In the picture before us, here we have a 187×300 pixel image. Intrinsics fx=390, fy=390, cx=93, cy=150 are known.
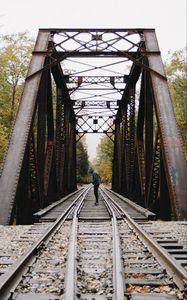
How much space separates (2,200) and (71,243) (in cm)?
284

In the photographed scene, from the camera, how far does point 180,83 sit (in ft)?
77.0

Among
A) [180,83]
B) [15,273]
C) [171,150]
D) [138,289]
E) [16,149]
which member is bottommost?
[138,289]

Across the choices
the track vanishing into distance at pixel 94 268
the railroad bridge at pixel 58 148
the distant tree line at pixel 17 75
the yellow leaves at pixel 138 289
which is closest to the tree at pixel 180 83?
the distant tree line at pixel 17 75

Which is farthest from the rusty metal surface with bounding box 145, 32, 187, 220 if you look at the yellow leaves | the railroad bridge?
the yellow leaves

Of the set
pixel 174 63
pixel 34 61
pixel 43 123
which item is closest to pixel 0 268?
pixel 43 123

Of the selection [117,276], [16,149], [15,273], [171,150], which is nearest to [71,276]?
[117,276]

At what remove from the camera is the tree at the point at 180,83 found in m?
23.4

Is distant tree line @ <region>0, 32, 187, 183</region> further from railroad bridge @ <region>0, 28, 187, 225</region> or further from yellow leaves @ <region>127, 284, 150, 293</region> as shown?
yellow leaves @ <region>127, 284, 150, 293</region>

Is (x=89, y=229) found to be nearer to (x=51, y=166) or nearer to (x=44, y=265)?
(x=44, y=265)

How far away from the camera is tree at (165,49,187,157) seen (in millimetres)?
23422

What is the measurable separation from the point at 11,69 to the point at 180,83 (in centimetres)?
1027

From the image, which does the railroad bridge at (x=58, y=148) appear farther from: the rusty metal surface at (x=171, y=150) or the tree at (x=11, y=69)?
the tree at (x=11, y=69)

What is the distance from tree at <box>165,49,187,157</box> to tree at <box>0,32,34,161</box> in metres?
9.33

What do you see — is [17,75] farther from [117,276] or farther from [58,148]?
[117,276]
